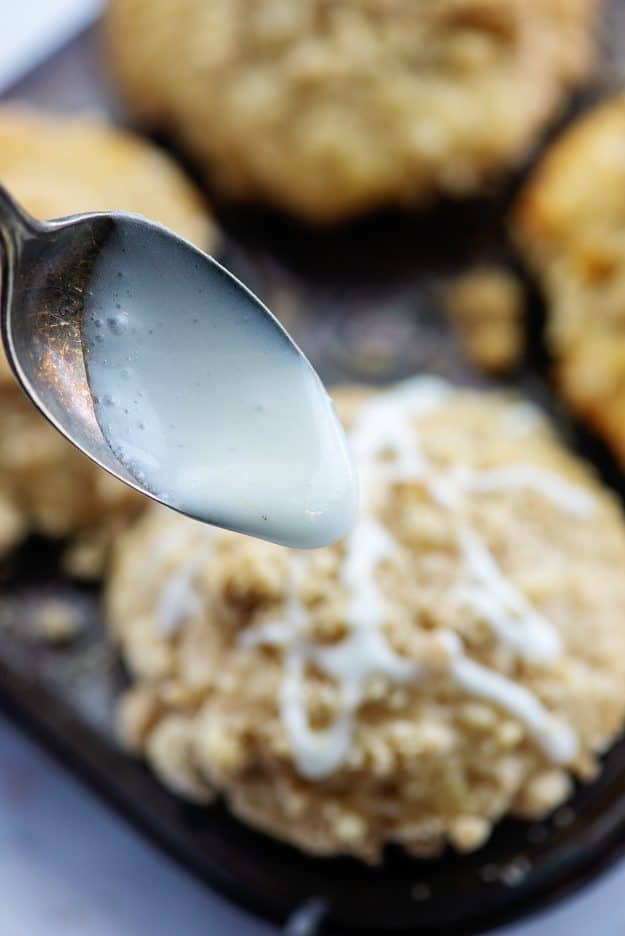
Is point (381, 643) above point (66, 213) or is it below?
below

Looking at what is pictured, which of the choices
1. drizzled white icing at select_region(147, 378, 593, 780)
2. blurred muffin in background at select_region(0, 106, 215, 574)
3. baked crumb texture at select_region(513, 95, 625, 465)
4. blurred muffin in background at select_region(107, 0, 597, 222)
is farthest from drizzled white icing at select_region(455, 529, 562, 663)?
blurred muffin in background at select_region(107, 0, 597, 222)

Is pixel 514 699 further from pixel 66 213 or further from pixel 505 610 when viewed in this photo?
pixel 66 213

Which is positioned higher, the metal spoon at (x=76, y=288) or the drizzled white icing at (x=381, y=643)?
the metal spoon at (x=76, y=288)

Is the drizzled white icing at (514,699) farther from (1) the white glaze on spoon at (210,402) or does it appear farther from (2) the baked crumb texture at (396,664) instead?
(1) the white glaze on spoon at (210,402)

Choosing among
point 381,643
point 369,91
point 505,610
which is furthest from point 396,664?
point 369,91

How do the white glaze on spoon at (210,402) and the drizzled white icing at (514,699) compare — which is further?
the drizzled white icing at (514,699)

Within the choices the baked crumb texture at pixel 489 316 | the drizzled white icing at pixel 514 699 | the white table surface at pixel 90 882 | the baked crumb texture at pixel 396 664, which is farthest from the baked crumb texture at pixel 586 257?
the white table surface at pixel 90 882
